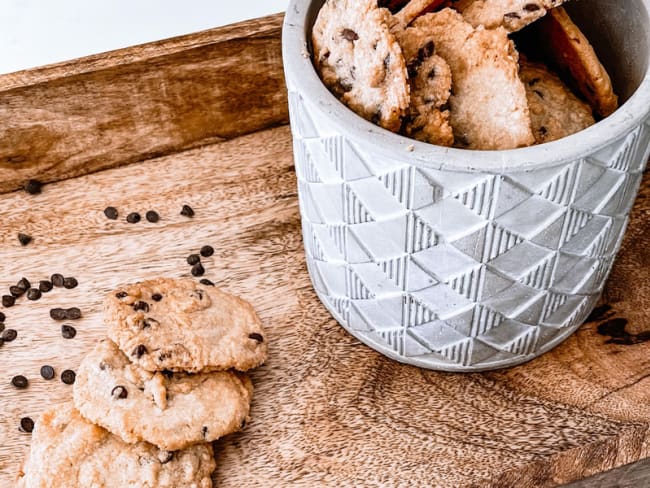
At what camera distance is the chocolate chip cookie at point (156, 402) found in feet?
3.05

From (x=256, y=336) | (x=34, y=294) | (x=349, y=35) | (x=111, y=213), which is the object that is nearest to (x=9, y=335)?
(x=34, y=294)

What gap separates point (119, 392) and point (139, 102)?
1.60 feet

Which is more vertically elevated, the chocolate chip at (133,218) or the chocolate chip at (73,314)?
the chocolate chip at (133,218)

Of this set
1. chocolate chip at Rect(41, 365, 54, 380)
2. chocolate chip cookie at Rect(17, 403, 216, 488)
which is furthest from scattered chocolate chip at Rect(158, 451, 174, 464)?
chocolate chip at Rect(41, 365, 54, 380)

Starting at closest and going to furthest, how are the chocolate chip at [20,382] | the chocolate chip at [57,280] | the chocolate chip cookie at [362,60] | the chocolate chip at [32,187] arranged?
the chocolate chip cookie at [362,60] < the chocolate chip at [20,382] < the chocolate chip at [57,280] < the chocolate chip at [32,187]

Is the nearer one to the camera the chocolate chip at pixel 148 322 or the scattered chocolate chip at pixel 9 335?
the chocolate chip at pixel 148 322

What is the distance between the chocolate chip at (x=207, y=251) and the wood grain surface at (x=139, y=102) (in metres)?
A: 0.21

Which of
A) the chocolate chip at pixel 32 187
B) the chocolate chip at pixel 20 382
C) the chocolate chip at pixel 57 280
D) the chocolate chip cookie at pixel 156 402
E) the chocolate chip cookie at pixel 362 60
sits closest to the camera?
the chocolate chip cookie at pixel 362 60

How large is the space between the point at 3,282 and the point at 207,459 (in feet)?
1.37

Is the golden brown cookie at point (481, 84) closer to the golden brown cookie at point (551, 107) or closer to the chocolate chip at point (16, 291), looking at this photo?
the golden brown cookie at point (551, 107)

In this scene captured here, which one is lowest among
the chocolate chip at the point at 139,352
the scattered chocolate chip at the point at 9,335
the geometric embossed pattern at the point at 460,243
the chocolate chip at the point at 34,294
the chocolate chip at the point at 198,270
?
the scattered chocolate chip at the point at 9,335

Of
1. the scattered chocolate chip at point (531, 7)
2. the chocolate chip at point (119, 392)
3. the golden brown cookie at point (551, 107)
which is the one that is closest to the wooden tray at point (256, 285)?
the chocolate chip at point (119, 392)

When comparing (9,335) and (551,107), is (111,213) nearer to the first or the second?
Answer: (9,335)

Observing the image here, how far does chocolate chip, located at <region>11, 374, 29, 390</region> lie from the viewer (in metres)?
1.06
